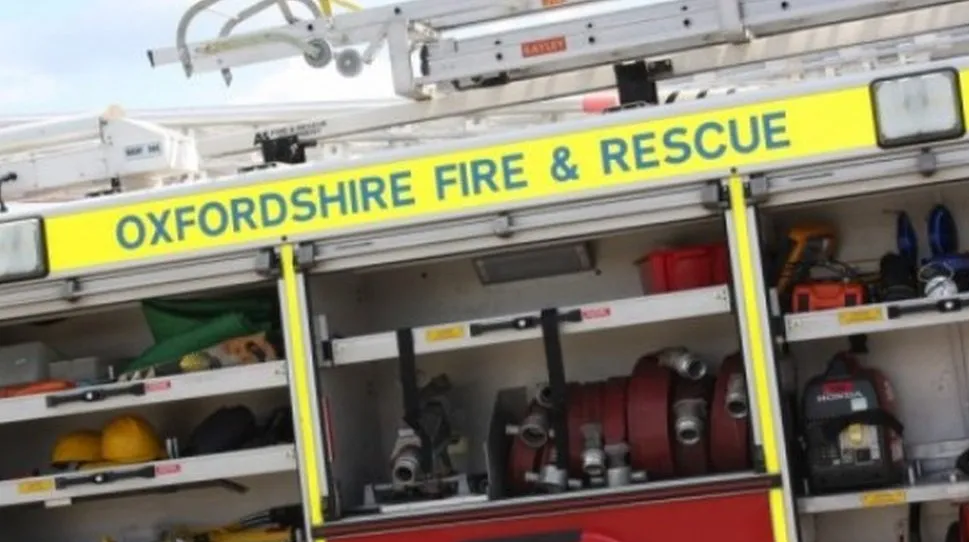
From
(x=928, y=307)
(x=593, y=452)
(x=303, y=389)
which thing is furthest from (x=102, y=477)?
(x=928, y=307)

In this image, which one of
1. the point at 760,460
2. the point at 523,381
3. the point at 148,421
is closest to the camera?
the point at 760,460

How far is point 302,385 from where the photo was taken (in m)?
4.88

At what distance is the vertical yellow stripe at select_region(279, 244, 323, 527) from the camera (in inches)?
191

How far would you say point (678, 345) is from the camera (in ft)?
17.0

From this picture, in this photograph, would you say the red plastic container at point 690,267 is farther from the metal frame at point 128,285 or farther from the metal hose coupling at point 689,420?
the metal frame at point 128,285

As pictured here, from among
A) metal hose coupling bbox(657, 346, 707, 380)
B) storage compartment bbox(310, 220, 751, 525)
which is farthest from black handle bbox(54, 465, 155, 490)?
metal hose coupling bbox(657, 346, 707, 380)

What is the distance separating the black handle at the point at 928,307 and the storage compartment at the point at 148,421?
1789 millimetres

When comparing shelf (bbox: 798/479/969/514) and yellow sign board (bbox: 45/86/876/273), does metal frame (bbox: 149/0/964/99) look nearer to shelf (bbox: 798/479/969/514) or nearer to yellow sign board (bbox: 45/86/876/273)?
yellow sign board (bbox: 45/86/876/273)

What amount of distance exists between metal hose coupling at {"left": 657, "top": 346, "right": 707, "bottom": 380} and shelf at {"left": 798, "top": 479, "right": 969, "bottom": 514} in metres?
0.57

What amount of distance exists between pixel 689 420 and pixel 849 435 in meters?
0.47

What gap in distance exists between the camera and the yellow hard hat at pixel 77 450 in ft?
17.9

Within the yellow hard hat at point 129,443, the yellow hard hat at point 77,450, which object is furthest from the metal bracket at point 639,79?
the yellow hard hat at point 77,450

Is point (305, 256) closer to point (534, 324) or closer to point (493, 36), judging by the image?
point (534, 324)

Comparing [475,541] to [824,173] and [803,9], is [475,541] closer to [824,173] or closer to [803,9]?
[824,173]
